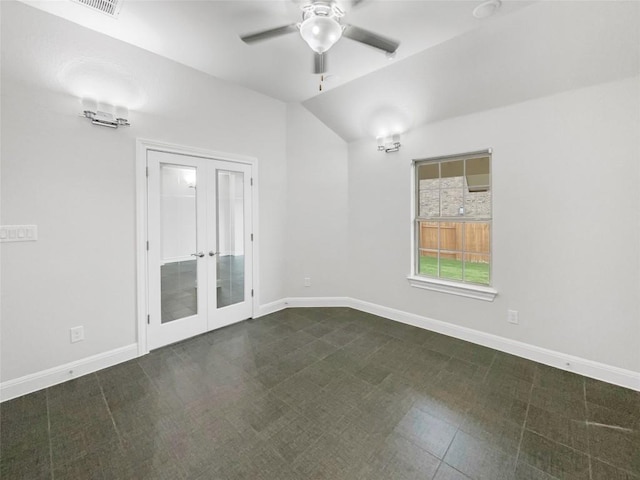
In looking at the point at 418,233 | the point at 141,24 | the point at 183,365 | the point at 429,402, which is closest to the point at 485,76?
the point at 418,233

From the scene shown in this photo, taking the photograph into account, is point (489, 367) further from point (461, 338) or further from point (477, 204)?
point (477, 204)

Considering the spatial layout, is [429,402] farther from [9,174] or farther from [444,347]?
[9,174]

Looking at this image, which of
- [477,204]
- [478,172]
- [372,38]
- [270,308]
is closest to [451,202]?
[477,204]

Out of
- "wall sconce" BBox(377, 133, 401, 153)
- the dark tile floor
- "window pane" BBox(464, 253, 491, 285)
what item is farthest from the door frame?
"window pane" BBox(464, 253, 491, 285)

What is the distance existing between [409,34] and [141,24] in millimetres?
2392

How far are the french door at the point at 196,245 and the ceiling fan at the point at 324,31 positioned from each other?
1742 mm

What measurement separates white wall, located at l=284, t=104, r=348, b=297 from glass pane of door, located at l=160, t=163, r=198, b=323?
143 cm

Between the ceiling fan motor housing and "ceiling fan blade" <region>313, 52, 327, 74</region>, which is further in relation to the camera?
"ceiling fan blade" <region>313, 52, 327, 74</region>

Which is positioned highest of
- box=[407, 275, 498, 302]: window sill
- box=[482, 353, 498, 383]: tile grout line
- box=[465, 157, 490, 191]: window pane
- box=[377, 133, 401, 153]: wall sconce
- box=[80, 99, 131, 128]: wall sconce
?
box=[377, 133, 401, 153]: wall sconce

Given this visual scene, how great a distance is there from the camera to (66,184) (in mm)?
2385

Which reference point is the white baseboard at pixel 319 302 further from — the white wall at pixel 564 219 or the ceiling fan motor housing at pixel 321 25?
the ceiling fan motor housing at pixel 321 25

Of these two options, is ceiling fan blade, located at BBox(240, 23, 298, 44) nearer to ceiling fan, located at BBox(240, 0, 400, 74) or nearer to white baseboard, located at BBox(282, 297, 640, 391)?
ceiling fan, located at BBox(240, 0, 400, 74)

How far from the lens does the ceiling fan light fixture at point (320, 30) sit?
1730 mm

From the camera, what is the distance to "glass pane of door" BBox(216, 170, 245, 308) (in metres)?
3.46
